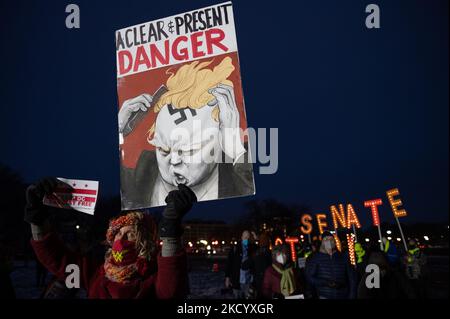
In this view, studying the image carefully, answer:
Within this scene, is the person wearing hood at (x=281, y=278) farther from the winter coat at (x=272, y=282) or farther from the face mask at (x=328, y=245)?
the face mask at (x=328, y=245)

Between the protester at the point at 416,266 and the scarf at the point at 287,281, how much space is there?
626 centimetres

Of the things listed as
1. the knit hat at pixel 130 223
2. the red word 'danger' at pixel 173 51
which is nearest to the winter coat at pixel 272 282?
the red word 'danger' at pixel 173 51

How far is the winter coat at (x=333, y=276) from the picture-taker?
23.7ft

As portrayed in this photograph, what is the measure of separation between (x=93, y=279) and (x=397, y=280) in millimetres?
3748

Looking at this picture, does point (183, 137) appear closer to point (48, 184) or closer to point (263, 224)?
point (48, 184)

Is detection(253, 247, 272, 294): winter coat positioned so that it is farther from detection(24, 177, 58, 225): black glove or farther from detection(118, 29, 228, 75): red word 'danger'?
detection(24, 177, 58, 225): black glove

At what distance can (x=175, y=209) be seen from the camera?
7.52ft

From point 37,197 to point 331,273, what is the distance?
5479 mm

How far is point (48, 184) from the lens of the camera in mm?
2643

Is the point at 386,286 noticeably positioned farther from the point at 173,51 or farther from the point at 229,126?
the point at 173,51

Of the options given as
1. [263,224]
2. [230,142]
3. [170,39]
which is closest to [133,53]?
[170,39]

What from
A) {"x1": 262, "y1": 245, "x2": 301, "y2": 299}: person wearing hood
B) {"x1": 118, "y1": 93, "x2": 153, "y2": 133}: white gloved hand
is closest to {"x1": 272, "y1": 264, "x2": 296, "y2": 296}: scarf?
{"x1": 262, "y1": 245, "x2": 301, "y2": 299}: person wearing hood

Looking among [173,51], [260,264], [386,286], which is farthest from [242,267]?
[173,51]

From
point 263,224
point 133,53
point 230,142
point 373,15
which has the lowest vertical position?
point 263,224
